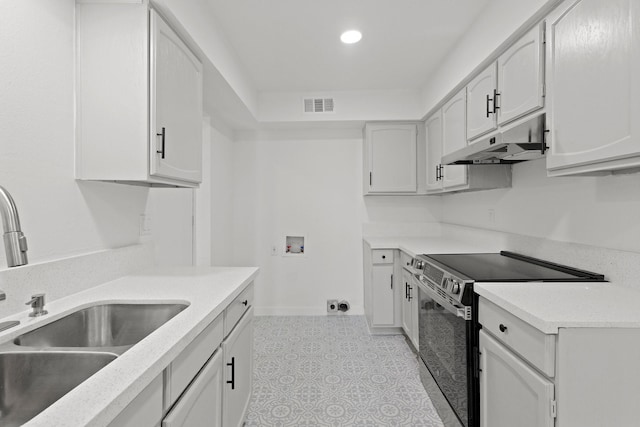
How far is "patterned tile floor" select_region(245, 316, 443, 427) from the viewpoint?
6.37 feet

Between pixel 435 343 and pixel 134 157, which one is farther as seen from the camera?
pixel 435 343

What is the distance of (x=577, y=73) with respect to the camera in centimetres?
133

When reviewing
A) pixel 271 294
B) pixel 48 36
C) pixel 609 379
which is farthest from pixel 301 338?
pixel 48 36

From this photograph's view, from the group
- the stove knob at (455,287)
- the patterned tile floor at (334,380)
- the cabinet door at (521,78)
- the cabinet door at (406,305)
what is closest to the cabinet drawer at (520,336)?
the stove knob at (455,287)

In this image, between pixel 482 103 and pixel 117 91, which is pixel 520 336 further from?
pixel 117 91

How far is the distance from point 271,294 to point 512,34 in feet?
10.8

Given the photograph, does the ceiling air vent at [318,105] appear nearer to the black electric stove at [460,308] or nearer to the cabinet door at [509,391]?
the black electric stove at [460,308]

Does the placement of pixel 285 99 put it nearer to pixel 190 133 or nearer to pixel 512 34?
pixel 190 133

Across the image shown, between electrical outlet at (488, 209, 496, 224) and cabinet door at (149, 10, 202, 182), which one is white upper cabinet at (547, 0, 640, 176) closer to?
electrical outlet at (488, 209, 496, 224)

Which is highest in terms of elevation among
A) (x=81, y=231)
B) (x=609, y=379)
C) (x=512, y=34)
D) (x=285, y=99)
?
(x=285, y=99)

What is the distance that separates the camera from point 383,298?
3.12 m

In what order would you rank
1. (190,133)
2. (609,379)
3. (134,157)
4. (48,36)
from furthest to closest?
1. (190,133)
2. (134,157)
3. (48,36)
4. (609,379)

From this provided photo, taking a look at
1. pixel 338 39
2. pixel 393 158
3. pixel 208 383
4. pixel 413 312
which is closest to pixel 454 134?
pixel 393 158

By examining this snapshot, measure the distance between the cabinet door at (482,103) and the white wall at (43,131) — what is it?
225cm
